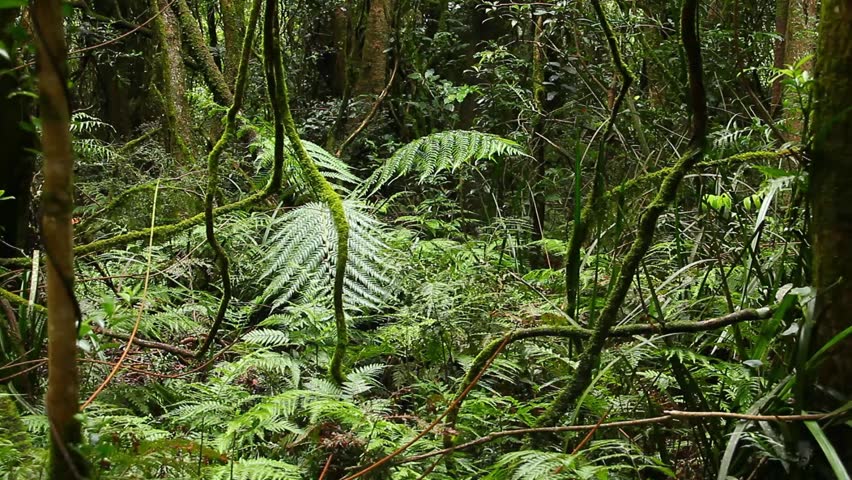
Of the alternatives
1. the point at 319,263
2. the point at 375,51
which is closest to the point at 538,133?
the point at 375,51

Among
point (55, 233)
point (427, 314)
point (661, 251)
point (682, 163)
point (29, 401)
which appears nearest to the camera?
point (55, 233)

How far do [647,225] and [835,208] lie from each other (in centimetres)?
42

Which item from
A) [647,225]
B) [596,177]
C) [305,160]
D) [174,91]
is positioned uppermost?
[174,91]

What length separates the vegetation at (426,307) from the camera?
58.5 inches

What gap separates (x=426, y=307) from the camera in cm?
253

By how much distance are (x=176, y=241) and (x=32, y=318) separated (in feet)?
4.20

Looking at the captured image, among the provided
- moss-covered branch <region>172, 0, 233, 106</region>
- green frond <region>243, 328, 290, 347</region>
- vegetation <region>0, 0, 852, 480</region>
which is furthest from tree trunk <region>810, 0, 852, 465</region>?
moss-covered branch <region>172, 0, 233, 106</region>

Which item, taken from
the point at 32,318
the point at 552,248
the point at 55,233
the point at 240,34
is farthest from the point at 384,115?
the point at 55,233

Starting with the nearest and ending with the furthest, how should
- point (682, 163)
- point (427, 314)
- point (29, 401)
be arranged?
1. point (682, 163)
2. point (29, 401)
3. point (427, 314)

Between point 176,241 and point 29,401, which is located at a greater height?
point 176,241

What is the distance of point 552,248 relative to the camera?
11.5ft

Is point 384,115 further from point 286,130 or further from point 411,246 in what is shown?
point 286,130

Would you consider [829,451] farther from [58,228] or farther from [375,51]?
[375,51]

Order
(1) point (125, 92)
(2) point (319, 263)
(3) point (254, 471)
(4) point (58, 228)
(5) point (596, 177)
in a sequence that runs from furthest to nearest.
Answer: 1. (1) point (125, 92)
2. (2) point (319, 263)
3. (5) point (596, 177)
4. (3) point (254, 471)
5. (4) point (58, 228)
